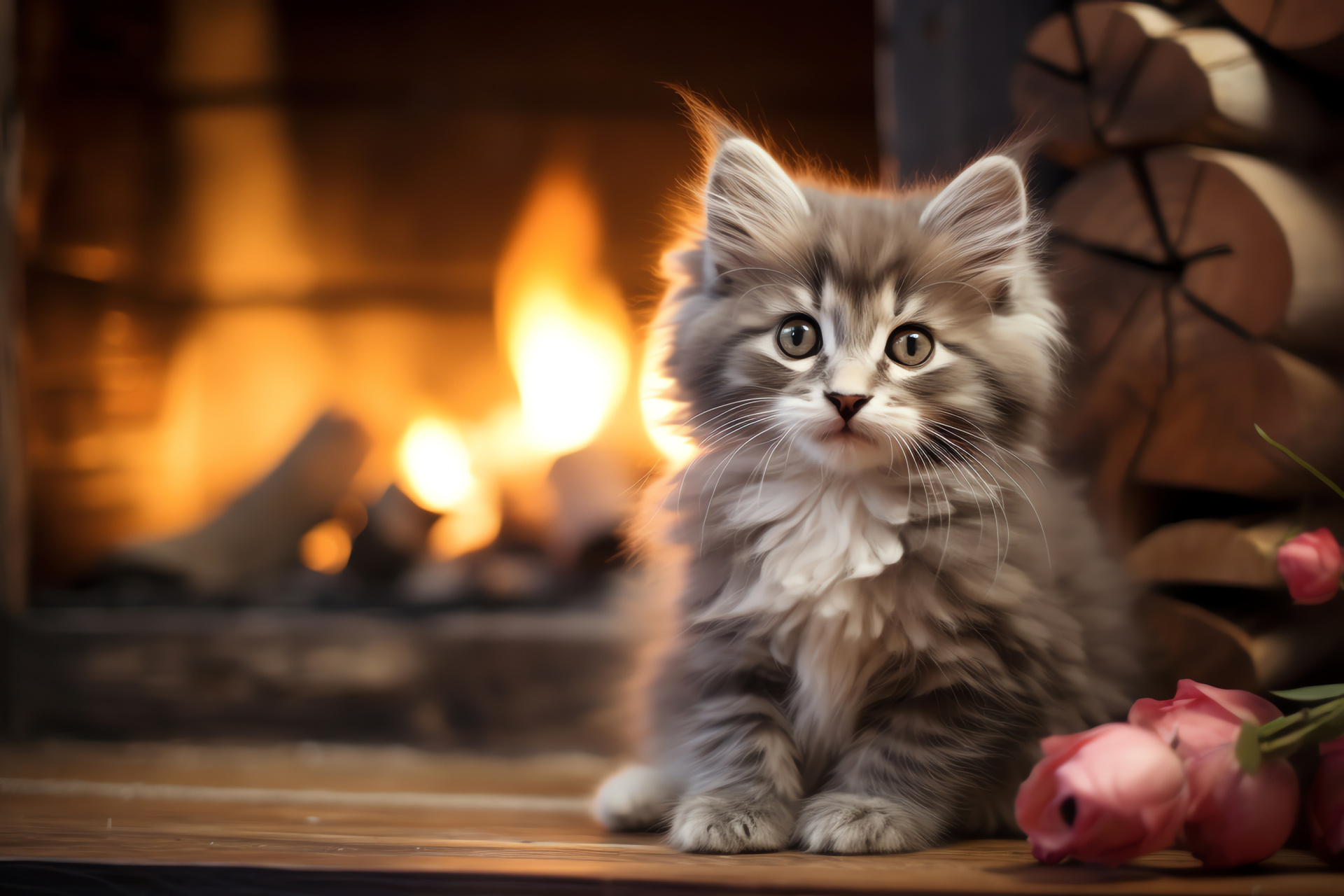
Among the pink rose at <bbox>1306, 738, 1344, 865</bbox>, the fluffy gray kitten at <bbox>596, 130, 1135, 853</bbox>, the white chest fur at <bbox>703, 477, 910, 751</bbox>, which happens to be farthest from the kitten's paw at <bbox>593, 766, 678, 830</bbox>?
the pink rose at <bbox>1306, 738, 1344, 865</bbox>

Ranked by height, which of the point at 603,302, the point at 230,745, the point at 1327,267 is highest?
the point at 1327,267

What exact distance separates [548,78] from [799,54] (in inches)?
21.1

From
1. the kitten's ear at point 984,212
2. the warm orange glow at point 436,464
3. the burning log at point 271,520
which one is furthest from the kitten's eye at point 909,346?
the burning log at point 271,520

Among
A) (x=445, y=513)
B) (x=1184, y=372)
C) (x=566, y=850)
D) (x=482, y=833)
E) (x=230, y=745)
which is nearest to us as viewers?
(x=566, y=850)

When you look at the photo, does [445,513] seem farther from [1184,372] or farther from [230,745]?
[1184,372]

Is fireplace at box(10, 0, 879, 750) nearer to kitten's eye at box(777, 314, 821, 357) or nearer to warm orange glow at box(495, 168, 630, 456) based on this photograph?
warm orange glow at box(495, 168, 630, 456)

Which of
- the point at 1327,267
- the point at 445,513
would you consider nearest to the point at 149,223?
the point at 445,513

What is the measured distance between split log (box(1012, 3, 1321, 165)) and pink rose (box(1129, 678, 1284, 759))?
63 cm

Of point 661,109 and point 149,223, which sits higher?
point 661,109

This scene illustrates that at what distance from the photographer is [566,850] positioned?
2.72 feet

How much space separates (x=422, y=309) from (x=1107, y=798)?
1.67m

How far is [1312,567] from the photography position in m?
0.72

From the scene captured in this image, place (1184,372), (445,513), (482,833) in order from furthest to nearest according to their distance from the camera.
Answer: (445,513) → (1184,372) → (482,833)

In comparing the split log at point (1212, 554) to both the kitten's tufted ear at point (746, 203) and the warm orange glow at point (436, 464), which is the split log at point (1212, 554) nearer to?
the kitten's tufted ear at point (746, 203)
